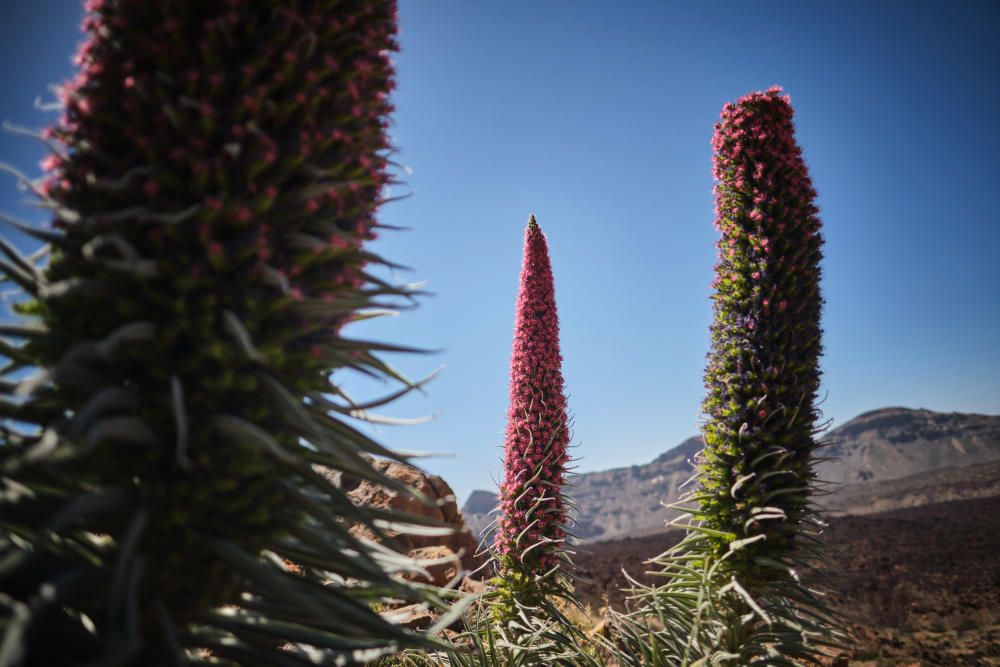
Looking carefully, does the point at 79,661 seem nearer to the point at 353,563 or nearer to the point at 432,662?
the point at 353,563

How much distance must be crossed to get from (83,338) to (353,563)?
873 millimetres

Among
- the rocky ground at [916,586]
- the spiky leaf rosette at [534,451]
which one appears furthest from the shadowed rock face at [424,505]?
the spiky leaf rosette at [534,451]

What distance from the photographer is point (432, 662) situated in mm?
3191

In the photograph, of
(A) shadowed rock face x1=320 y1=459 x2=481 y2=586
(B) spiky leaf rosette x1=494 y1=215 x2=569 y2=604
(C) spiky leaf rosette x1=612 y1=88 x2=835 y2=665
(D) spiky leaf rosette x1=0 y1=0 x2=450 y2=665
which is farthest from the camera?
(A) shadowed rock face x1=320 y1=459 x2=481 y2=586

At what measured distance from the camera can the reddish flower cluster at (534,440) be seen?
4.34 meters

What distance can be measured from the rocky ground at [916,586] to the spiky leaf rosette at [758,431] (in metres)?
0.37

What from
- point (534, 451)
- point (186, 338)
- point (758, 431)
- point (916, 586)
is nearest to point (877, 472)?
point (916, 586)

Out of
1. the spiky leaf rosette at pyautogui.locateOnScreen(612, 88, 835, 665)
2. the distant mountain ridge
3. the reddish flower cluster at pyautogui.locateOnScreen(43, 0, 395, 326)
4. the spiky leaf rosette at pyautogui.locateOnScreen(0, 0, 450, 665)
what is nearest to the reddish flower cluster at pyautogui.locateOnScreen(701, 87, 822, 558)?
the spiky leaf rosette at pyautogui.locateOnScreen(612, 88, 835, 665)

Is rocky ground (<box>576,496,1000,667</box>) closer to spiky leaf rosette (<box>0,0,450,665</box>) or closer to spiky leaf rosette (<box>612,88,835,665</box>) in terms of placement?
spiky leaf rosette (<box>612,88,835,665</box>)

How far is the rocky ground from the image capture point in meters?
7.02

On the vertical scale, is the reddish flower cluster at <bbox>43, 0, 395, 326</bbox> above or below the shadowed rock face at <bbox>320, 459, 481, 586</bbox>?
above

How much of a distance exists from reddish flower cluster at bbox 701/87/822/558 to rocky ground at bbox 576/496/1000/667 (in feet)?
1.98

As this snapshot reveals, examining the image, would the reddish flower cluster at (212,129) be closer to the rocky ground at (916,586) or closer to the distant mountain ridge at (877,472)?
the rocky ground at (916,586)

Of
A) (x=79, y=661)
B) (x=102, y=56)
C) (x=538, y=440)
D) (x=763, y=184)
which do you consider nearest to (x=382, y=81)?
(x=102, y=56)
